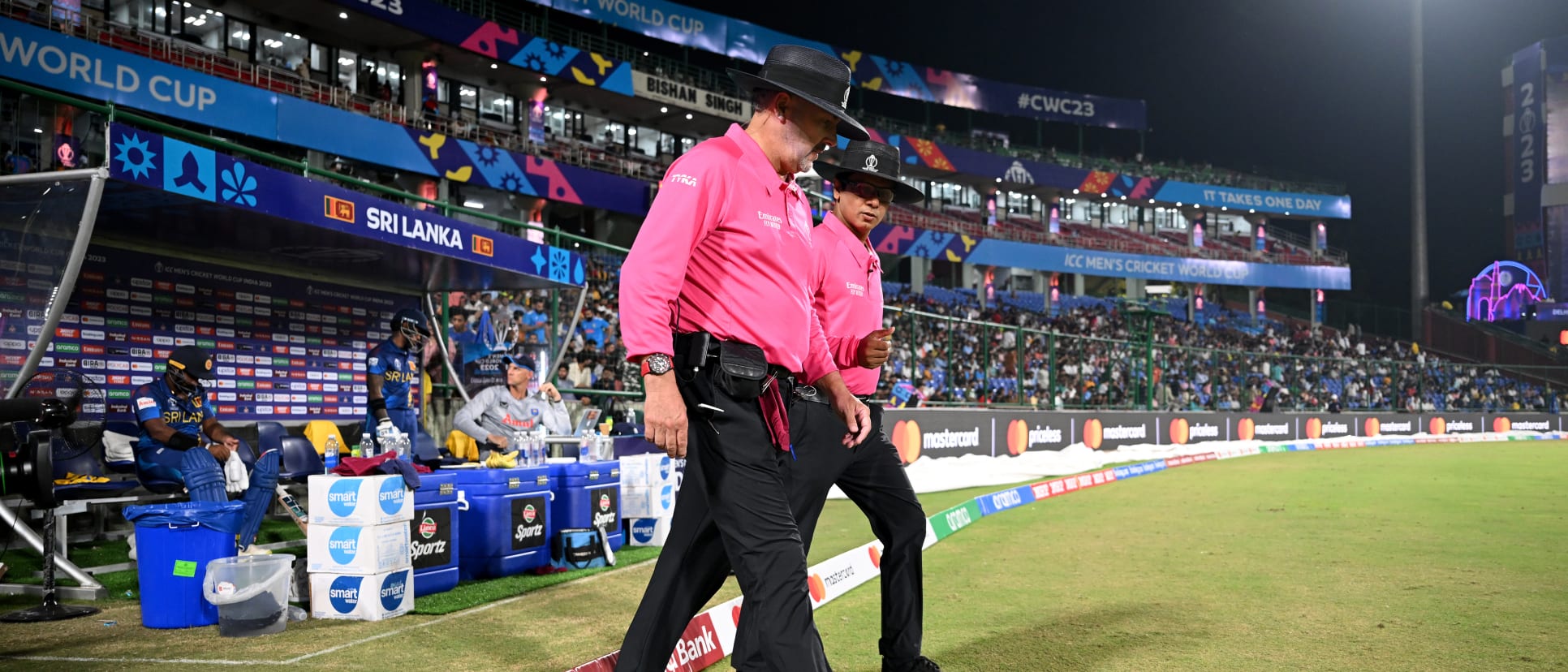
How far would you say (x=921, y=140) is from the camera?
4856 centimetres

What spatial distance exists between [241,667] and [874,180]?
347 cm

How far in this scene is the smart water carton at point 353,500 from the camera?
5887 mm

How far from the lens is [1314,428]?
31047 mm

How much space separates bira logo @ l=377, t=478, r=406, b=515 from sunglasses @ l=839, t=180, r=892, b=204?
3054 millimetres

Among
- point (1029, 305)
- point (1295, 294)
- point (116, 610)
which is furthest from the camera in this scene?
point (1295, 294)

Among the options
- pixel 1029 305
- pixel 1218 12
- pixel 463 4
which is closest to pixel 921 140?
pixel 1029 305

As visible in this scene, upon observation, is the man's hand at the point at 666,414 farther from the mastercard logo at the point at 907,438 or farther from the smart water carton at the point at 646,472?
the mastercard logo at the point at 907,438

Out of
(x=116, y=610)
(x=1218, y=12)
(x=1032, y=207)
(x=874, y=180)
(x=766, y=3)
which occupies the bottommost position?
(x=116, y=610)

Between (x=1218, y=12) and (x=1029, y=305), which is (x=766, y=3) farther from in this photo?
(x=1218, y=12)

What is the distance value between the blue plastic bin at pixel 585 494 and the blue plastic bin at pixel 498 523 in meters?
0.39

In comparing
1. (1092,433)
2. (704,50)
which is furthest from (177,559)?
(704,50)

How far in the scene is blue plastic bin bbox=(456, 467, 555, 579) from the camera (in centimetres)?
704

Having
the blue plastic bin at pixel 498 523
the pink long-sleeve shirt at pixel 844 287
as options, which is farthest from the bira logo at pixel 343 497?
the pink long-sleeve shirt at pixel 844 287

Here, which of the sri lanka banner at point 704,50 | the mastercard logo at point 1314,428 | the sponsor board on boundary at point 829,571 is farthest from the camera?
the sri lanka banner at point 704,50
